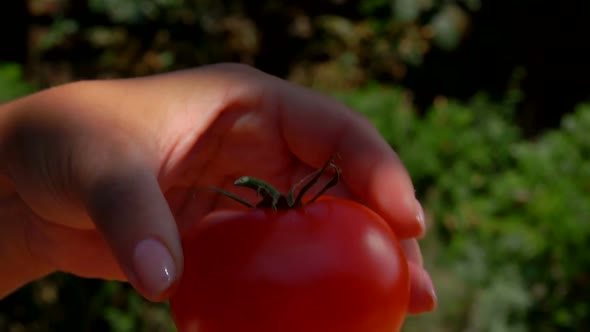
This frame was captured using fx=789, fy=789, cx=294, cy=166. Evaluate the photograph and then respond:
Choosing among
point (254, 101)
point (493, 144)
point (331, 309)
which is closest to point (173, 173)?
point (254, 101)

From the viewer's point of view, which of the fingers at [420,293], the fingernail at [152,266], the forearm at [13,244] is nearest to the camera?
the fingernail at [152,266]

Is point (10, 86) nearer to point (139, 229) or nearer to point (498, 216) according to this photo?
point (139, 229)

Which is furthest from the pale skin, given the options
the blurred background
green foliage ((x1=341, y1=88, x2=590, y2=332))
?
green foliage ((x1=341, y1=88, x2=590, y2=332))

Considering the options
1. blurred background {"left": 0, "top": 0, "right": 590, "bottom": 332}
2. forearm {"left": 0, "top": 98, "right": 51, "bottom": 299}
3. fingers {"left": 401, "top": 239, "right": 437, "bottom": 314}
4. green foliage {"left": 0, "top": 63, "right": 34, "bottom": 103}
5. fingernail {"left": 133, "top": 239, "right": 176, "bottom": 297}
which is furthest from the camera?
blurred background {"left": 0, "top": 0, "right": 590, "bottom": 332}

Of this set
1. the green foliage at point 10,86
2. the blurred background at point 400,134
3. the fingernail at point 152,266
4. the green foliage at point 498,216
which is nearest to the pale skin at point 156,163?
the fingernail at point 152,266

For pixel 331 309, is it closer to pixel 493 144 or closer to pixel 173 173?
pixel 173 173

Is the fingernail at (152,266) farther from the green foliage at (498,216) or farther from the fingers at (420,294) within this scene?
the green foliage at (498,216)

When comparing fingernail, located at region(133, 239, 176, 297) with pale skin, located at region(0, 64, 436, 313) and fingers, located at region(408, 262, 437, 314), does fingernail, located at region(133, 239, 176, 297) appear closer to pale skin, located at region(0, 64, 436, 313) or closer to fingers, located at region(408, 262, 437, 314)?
pale skin, located at region(0, 64, 436, 313)
